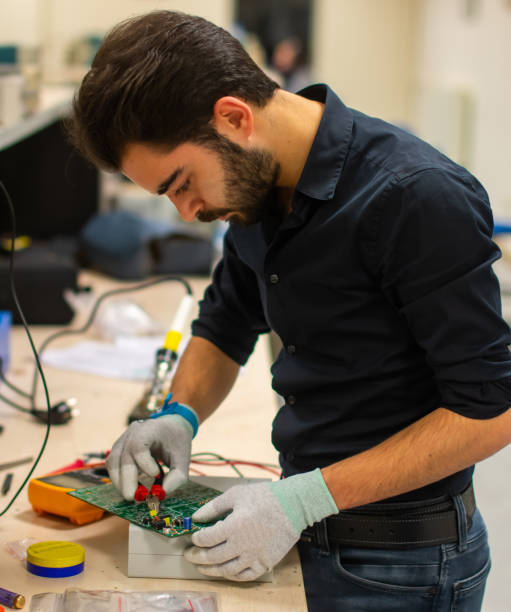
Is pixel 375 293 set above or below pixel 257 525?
above

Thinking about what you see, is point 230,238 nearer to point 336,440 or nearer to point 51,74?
point 336,440

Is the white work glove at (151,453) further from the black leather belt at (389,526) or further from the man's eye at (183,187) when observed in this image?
the man's eye at (183,187)

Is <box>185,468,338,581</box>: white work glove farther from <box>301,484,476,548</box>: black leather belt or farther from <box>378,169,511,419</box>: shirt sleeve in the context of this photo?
<box>378,169,511,419</box>: shirt sleeve

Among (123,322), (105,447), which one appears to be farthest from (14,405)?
(123,322)

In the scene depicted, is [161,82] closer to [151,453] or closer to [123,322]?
[151,453]

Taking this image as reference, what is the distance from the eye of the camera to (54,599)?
89 centimetres

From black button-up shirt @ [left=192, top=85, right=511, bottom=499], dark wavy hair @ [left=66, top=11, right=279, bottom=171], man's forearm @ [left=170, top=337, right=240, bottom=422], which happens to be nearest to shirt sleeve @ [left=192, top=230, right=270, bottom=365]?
man's forearm @ [left=170, top=337, right=240, bottom=422]

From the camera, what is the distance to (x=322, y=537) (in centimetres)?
100

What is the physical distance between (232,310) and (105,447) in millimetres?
356

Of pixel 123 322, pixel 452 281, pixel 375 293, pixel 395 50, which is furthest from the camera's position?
pixel 395 50

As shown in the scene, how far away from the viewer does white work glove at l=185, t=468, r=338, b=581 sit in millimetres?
900

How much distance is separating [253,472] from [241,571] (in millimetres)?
378

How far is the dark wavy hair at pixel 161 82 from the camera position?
34.9 inches

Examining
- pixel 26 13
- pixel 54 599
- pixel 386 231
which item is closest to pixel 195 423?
pixel 54 599
